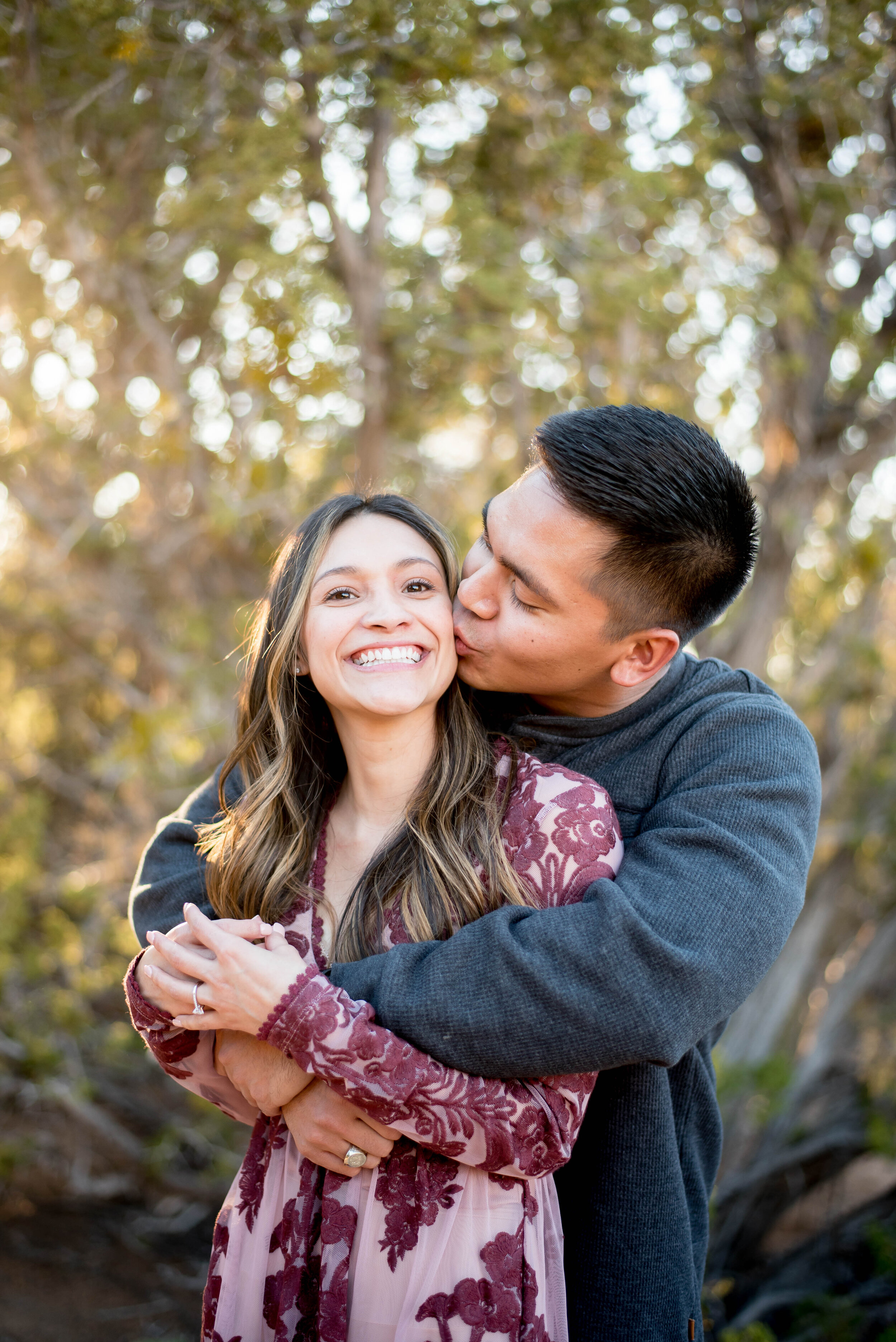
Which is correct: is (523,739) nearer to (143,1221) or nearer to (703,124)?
(703,124)

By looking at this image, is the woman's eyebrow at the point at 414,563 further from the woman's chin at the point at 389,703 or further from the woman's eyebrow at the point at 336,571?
the woman's chin at the point at 389,703

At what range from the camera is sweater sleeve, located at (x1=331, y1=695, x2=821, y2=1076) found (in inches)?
56.5

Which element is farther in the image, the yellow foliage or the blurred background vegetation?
the yellow foliage

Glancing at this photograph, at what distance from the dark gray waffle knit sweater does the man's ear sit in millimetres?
69

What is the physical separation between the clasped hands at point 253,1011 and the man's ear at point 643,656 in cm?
80

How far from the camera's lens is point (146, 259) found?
4.11 metres

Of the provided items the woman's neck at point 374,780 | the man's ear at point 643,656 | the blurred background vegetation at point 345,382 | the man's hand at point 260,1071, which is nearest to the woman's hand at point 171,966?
the man's hand at point 260,1071

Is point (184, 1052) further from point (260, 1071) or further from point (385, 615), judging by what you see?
point (385, 615)

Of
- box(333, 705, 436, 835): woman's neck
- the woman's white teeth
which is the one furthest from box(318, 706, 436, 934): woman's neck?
the woman's white teeth

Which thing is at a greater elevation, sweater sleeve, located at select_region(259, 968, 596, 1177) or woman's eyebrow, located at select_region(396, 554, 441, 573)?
woman's eyebrow, located at select_region(396, 554, 441, 573)

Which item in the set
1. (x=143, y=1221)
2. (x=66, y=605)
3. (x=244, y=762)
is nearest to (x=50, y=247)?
(x=66, y=605)

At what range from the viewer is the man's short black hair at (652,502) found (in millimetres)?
1770

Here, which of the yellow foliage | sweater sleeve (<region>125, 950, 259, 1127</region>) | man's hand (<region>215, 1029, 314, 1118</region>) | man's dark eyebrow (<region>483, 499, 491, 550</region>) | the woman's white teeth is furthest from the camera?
the yellow foliage

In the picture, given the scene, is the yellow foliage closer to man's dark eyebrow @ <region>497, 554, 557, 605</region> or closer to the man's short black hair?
man's dark eyebrow @ <region>497, 554, 557, 605</region>
